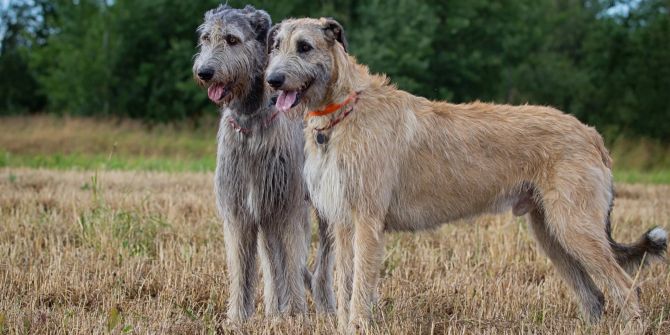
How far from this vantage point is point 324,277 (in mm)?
5504

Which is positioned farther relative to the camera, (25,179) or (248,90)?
(25,179)

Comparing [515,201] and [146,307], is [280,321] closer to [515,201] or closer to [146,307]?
[146,307]

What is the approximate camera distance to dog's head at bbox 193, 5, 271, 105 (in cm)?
501

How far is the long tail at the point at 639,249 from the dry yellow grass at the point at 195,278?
16 cm

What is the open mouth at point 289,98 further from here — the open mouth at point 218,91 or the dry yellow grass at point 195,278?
the dry yellow grass at point 195,278

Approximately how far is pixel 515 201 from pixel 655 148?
20.3 m

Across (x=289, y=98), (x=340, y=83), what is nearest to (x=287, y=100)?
(x=289, y=98)

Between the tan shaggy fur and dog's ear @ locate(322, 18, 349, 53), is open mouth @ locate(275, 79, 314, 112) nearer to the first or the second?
the tan shaggy fur

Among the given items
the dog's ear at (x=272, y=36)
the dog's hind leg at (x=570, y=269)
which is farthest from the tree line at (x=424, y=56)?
the dog's ear at (x=272, y=36)

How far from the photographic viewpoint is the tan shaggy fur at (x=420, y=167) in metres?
4.77

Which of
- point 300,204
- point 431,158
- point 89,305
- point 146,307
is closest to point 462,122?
point 431,158

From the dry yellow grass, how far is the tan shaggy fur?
0.42 metres

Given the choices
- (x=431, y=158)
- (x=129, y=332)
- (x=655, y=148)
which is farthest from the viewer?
(x=655, y=148)

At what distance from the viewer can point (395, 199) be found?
511 centimetres
